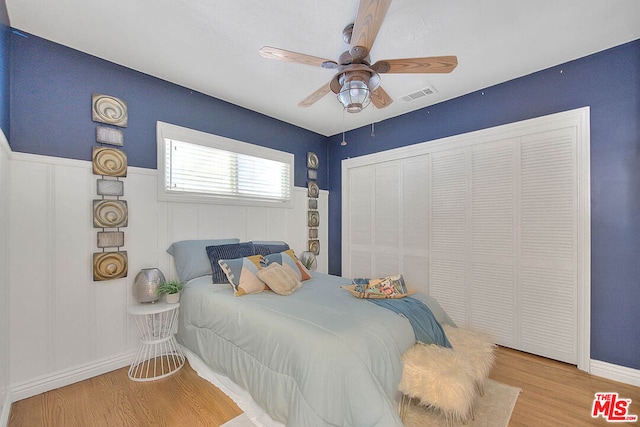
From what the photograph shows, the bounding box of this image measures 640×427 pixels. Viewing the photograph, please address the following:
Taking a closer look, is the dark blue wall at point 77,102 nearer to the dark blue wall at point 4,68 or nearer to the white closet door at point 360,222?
the dark blue wall at point 4,68

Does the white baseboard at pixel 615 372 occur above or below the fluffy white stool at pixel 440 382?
below

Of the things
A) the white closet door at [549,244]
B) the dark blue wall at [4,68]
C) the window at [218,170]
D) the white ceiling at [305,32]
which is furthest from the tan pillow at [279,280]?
the white closet door at [549,244]

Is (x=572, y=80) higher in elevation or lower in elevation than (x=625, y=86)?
higher

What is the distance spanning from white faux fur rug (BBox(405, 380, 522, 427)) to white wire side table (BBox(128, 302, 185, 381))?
6.40 ft

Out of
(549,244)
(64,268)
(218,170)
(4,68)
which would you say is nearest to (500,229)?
(549,244)

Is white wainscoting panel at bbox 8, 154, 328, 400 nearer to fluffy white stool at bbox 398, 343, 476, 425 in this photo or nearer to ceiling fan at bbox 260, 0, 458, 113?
ceiling fan at bbox 260, 0, 458, 113

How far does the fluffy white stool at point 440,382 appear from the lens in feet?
4.90

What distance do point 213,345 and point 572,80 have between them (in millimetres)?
3802

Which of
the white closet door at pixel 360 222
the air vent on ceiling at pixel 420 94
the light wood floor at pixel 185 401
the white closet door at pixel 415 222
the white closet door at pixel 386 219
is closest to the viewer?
the light wood floor at pixel 185 401

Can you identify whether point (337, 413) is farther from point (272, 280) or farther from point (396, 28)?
point (396, 28)

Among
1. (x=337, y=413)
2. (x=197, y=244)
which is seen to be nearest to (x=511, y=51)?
(x=337, y=413)

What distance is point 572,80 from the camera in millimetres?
2543

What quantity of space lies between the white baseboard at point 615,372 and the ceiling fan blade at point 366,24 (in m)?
3.08

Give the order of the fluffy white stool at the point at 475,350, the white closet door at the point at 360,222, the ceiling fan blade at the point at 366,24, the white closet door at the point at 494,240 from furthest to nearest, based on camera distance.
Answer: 1. the white closet door at the point at 360,222
2. the white closet door at the point at 494,240
3. the fluffy white stool at the point at 475,350
4. the ceiling fan blade at the point at 366,24
